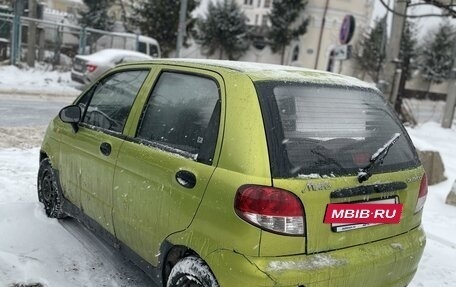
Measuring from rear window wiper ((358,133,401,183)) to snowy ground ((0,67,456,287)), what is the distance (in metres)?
1.60

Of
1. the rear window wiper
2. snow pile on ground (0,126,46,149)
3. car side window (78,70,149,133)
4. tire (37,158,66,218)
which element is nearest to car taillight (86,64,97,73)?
snow pile on ground (0,126,46,149)

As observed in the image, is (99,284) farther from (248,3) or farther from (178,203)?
(248,3)

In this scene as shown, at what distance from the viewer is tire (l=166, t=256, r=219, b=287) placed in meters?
2.50

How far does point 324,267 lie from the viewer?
2.44m

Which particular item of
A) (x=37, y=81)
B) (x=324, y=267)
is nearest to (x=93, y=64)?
(x=37, y=81)

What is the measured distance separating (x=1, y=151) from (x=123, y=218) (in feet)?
14.2

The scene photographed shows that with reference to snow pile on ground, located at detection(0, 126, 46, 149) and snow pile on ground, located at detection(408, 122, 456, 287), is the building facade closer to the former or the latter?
snow pile on ground, located at detection(0, 126, 46, 149)

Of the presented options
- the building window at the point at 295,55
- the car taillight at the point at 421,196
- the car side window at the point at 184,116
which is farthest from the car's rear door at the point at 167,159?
the building window at the point at 295,55

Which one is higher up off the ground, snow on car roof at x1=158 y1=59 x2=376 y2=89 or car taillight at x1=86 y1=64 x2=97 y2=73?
snow on car roof at x1=158 y1=59 x2=376 y2=89

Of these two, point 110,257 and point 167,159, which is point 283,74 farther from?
point 110,257

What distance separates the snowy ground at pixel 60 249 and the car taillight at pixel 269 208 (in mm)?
1459

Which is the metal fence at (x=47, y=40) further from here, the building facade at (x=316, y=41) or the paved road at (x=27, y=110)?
the building facade at (x=316, y=41)

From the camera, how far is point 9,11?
19.5 metres

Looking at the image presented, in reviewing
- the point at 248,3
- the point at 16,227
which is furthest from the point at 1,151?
the point at 248,3
